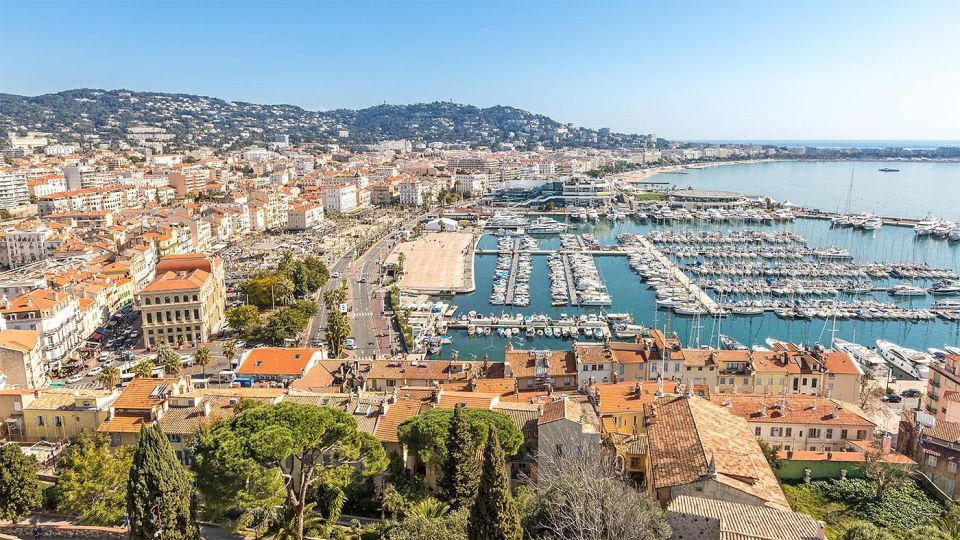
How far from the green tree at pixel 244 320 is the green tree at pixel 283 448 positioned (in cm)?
2342

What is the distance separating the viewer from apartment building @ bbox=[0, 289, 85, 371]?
32.7 metres

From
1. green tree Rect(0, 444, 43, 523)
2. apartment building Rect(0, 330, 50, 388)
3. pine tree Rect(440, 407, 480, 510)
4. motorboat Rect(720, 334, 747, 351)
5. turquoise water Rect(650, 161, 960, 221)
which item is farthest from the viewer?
turquoise water Rect(650, 161, 960, 221)

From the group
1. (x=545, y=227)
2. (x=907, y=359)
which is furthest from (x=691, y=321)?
(x=545, y=227)

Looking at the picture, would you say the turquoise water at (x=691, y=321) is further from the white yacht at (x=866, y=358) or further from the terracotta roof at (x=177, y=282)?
the terracotta roof at (x=177, y=282)

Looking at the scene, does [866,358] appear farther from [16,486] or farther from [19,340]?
[19,340]

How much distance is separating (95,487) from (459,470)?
945 cm

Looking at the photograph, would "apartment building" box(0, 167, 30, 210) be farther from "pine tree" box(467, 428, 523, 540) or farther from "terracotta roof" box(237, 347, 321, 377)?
"pine tree" box(467, 428, 523, 540)

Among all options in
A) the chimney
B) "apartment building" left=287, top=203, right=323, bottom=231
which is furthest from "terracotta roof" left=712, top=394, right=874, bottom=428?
"apartment building" left=287, top=203, right=323, bottom=231

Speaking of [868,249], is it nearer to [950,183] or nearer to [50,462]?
[50,462]

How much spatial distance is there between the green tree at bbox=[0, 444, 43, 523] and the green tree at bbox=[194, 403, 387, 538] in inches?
190

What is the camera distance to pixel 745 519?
11938mm

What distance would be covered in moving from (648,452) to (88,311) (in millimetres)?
34733

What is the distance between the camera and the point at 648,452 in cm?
1691

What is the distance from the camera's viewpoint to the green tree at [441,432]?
1619 cm
